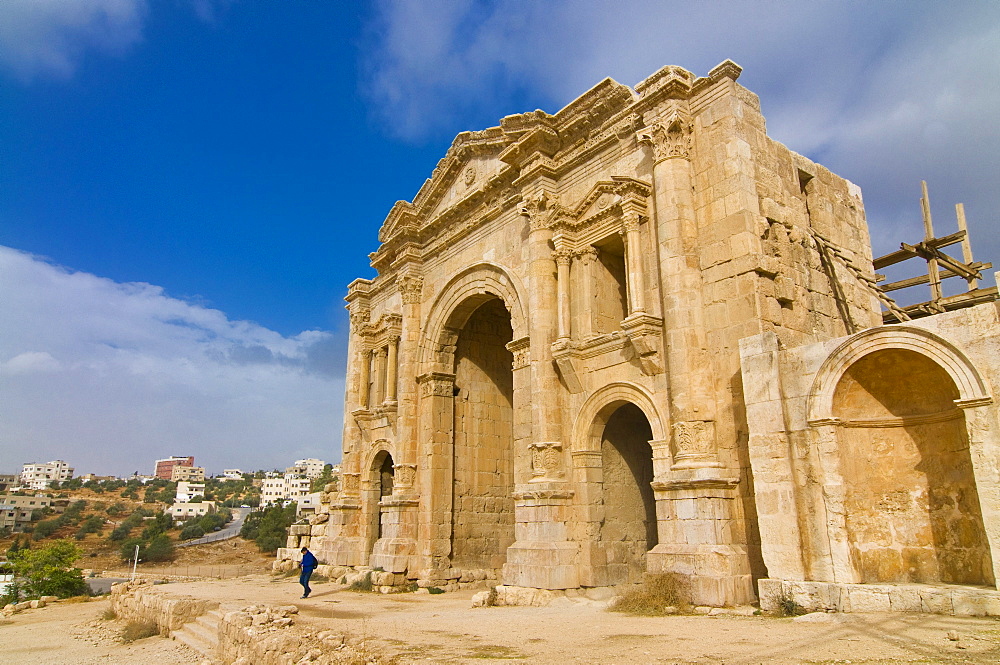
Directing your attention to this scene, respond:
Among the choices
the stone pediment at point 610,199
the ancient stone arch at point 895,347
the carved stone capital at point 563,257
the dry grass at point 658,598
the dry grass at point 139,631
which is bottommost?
the dry grass at point 139,631

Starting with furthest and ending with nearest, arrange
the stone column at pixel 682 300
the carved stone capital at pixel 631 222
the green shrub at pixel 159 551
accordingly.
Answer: the green shrub at pixel 159 551
the carved stone capital at pixel 631 222
the stone column at pixel 682 300

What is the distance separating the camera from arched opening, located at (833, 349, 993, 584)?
24.0 ft

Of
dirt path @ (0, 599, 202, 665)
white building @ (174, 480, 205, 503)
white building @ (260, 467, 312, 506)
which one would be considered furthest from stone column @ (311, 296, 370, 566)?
white building @ (260, 467, 312, 506)

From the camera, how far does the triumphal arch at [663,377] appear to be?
25.3 ft

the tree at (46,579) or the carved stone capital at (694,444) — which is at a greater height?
the carved stone capital at (694,444)

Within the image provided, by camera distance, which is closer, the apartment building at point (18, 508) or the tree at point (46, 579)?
the tree at point (46, 579)

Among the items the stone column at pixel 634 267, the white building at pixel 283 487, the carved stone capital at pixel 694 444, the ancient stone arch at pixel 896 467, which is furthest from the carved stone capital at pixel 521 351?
the white building at pixel 283 487

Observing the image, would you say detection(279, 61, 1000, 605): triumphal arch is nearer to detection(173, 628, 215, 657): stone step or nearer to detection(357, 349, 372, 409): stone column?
detection(357, 349, 372, 409): stone column

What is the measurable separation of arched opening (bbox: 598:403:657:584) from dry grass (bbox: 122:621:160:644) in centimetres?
772

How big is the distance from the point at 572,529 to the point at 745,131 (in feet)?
23.1

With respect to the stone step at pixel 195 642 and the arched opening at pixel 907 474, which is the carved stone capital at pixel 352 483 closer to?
the stone step at pixel 195 642

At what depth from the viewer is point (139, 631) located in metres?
11.5

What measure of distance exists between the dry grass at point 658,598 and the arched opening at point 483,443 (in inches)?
266

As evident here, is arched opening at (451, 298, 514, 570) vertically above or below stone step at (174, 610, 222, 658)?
above
